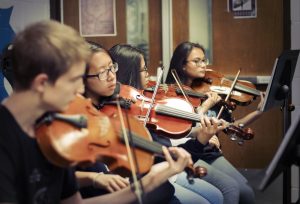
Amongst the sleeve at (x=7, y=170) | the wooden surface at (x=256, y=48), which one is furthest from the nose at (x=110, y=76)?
the wooden surface at (x=256, y=48)

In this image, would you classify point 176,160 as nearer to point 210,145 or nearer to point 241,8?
point 210,145

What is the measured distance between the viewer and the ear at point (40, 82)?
1.06 m

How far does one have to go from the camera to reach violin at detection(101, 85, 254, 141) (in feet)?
6.78

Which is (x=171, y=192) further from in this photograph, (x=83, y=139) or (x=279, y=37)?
(x=279, y=37)

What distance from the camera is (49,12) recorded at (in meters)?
3.76

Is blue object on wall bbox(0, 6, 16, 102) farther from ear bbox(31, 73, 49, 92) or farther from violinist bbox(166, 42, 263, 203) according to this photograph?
ear bbox(31, 73, 49, 92)

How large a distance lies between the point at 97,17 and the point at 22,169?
284 centimetres

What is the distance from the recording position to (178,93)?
2.46m

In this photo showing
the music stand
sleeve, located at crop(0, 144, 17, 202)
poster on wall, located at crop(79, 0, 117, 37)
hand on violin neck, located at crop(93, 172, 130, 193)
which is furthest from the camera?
poster on wall, located at crop(79, 0, 117, 37)

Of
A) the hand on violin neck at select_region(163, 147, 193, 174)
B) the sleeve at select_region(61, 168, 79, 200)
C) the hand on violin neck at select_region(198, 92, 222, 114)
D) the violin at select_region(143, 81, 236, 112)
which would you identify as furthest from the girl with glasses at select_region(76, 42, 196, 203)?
the hand on violin neck at select_region(198, 92, 222, 114)

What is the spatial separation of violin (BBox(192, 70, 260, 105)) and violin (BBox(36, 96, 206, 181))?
1.20 metres

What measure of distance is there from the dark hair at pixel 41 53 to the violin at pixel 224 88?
1.63 meters

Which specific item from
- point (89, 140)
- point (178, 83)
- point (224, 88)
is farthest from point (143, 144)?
point (224, 88)

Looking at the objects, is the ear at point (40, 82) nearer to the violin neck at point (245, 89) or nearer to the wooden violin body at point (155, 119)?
the wooden violin body at point (155, 119)
